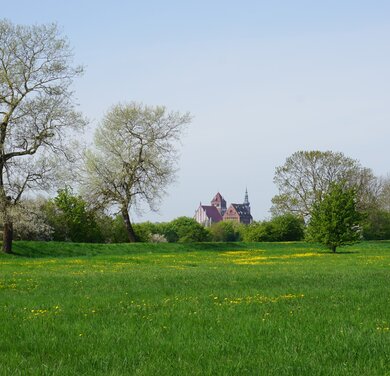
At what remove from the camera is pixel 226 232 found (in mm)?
111250

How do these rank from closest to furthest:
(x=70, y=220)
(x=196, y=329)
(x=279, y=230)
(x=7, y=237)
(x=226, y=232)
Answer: (x=196, y=329), (x=7, y=237), (x=70, y=220), (x=279, y=230), (x=226, y=232)

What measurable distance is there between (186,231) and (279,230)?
61.3 feet

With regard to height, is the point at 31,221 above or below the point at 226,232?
below

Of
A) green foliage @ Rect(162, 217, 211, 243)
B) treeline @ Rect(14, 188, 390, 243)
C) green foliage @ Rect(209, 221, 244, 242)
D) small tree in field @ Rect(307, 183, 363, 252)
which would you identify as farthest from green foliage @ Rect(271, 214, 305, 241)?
green foliage @ Rect(209, 221, 244, 242)

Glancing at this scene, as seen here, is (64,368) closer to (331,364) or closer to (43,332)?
(43,332)

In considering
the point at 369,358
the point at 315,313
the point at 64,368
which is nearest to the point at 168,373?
A: the point at 64,368

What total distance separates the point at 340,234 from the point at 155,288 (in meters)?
32.0

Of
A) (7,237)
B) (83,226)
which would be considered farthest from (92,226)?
(7,237)

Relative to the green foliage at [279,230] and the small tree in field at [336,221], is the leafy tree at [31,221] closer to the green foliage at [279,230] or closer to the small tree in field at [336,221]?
the small tree in field at [336,221]

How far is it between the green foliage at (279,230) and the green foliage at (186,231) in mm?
14587

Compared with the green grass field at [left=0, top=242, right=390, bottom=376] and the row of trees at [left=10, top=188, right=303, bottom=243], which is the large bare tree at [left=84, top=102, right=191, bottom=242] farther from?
the green grass field at [left=0, top=242, right=390, bottom=376]

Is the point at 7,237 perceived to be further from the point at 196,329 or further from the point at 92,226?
the point at 196,329

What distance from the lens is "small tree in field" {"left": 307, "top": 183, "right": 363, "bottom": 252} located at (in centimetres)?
4411

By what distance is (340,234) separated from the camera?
146 ft
